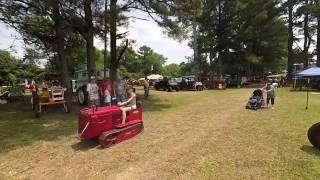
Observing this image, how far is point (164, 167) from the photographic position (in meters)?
8.07

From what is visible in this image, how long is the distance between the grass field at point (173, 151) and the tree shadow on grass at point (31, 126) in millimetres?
31

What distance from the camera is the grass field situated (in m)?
7.79

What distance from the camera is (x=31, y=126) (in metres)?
13.5

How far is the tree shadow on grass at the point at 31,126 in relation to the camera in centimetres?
1127

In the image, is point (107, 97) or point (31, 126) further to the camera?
point (107, 97)

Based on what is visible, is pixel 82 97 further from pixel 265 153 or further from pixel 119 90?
pixel 265 153

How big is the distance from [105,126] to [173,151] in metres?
2.20

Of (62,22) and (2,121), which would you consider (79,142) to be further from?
(62,22)

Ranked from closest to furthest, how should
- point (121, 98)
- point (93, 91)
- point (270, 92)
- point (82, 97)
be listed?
point (93, 91) → point (121, 98) → point (270, 92) → point (82, 97)

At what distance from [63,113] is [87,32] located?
594 cm

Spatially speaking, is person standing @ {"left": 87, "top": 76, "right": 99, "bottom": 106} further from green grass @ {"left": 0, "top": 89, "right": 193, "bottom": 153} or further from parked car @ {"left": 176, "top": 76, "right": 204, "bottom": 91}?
parked car @ {"left": 176, "top": 76, "right": 204, "bottom": 91}

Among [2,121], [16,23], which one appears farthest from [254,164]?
[16,23]

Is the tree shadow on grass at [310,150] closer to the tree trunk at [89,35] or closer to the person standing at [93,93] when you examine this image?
the person standing at [93,93]

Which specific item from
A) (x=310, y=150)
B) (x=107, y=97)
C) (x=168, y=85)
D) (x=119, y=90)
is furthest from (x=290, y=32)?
(x=310, y=150)
